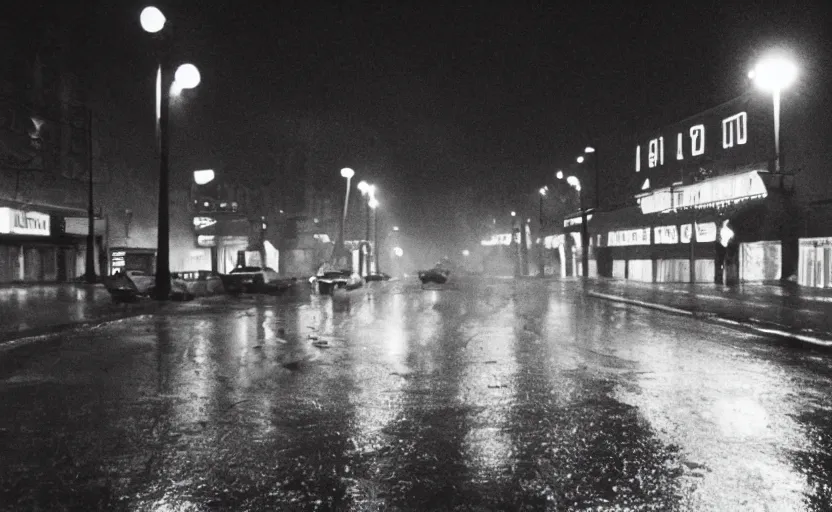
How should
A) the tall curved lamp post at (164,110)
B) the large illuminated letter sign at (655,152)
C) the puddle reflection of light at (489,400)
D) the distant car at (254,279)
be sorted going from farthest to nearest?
the large illuminated letter sign at (655,152), the distant car at (254,279), the tall curved lamp post at (164,110), the puddle reflection of light at (489,400)

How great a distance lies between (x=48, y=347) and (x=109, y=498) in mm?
8635

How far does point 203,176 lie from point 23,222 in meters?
14.9

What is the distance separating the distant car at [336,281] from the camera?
102ft

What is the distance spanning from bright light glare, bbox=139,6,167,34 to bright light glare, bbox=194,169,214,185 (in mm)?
25324

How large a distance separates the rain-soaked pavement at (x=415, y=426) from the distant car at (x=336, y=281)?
19.6 metres

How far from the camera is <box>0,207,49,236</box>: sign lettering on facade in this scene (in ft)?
95.2

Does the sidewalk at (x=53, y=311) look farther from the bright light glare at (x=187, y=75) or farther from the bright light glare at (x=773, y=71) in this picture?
the bright light glare at (x=773, y=71)

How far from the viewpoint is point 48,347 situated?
11.0 m

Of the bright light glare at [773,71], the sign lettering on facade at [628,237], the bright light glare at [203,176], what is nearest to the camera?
the bright light glare at [773,71]

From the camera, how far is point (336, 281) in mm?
34688

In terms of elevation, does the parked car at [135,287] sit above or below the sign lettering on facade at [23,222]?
below

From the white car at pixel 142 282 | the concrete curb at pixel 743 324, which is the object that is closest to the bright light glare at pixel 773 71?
the concrete curb at pixel 743 324

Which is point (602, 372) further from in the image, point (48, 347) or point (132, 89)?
point (132, 89)

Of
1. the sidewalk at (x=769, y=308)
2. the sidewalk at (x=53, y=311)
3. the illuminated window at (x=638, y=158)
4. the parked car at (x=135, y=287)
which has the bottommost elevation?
the sidewalk at (x=769, y=308)
